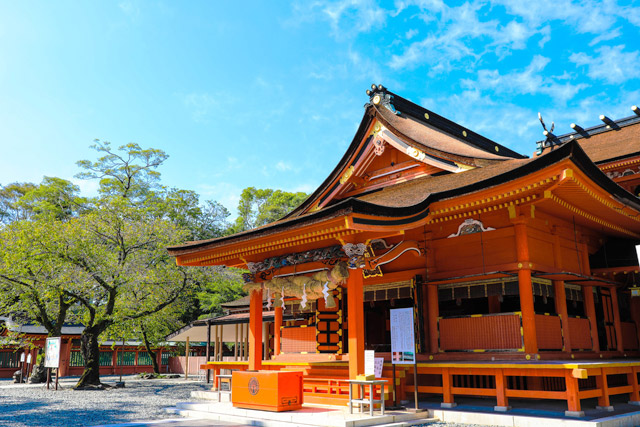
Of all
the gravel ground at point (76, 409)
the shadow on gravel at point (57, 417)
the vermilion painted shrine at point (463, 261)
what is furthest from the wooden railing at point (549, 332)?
the shadow on gravel at point (57, 417)

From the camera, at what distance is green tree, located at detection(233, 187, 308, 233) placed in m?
51.6

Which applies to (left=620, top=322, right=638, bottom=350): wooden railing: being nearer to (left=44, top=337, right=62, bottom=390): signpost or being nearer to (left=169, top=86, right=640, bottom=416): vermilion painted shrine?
(left=169, top=86, right=640, bottom=416): vermilion painted shrine

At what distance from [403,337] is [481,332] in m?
2.18

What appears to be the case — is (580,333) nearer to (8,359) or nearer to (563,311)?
(563,311)

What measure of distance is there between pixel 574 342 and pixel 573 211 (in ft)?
10.5

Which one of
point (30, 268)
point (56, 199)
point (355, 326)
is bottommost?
point (355, 326)

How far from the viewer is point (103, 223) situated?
69.2ft

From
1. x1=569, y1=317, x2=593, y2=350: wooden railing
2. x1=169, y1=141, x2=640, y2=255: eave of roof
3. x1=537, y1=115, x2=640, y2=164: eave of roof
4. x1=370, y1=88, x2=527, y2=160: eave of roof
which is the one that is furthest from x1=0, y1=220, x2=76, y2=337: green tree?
x1=537, y1=115, x2=640, y2=164: eave of roof

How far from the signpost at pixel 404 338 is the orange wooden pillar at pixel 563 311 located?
12.5 feet

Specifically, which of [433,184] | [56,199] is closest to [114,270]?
[433,184]

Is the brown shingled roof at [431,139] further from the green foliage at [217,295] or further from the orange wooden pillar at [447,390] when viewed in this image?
the green foliage at [217,295]

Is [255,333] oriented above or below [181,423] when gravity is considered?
above

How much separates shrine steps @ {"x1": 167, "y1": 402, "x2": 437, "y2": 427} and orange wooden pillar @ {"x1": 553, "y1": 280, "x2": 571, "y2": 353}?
3.82m

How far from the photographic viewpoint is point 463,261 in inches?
480
